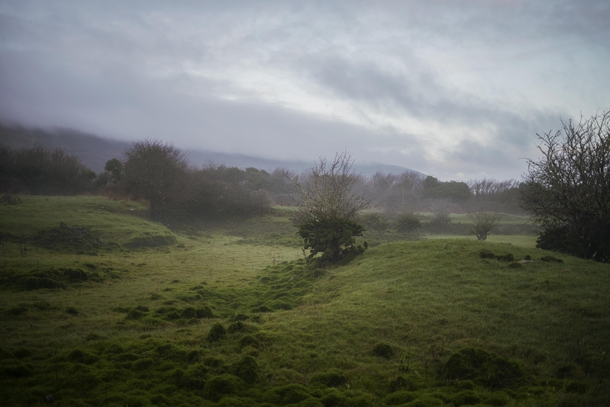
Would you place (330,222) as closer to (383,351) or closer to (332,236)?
(332,236)

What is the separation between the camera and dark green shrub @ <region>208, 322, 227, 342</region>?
773 centimetres

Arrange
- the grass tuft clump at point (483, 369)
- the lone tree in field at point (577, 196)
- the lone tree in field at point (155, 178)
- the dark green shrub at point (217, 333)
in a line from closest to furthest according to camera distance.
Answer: the grass tuft clump at point (483, 369) → the dark green shrub at point (217, 333) → the lone tree in field at point (577, 196) → the lone tree in field at point (155, 178)

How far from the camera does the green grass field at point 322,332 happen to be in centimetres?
555

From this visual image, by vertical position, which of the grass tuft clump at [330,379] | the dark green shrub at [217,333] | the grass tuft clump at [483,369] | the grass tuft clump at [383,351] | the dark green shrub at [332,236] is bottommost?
the dark green shrub at [217,333]

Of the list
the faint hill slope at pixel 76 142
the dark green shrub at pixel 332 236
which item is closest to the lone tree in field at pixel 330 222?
the dark green shrub at pixel 332 236

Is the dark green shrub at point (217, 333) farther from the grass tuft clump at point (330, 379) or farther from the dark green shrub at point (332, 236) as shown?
the dark green shrub at point (332, 236)

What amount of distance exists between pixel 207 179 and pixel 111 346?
37897mm

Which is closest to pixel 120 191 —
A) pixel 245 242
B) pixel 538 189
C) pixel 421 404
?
pixel 245 242

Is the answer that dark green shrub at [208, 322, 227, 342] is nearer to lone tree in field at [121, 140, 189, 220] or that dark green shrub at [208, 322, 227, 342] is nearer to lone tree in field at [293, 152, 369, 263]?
lone tree in field at [293, 152, 369, 263]

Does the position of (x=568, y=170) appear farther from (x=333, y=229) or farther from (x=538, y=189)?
(x=333, y=229)

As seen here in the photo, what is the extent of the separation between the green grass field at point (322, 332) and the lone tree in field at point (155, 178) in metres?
18.3

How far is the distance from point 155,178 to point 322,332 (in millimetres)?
30917

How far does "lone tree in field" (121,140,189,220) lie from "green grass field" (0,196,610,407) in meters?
18.3

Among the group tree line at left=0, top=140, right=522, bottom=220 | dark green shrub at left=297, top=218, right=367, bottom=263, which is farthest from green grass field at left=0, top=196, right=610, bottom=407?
tree line at left=0, top=140, right=522, bottom=220
